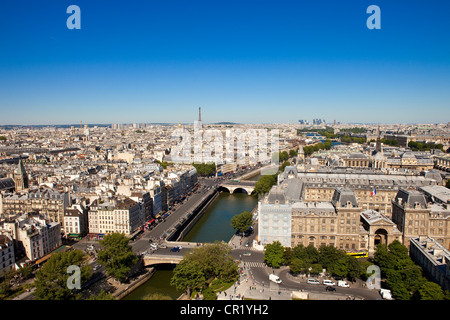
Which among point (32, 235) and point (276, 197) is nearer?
point (32, 235)

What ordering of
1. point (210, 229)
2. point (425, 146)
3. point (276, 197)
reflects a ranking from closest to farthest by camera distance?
point (276, 197) < point (210, 229) < point (425, 146)

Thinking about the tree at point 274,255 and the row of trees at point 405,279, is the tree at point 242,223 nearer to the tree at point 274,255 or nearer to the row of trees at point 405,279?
the tree at point 274,255

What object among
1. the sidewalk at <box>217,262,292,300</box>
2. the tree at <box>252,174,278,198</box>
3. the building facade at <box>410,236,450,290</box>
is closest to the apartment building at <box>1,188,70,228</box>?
the sidewalk at <box>217,262,292,300</box>

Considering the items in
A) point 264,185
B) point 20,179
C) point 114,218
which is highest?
point 20,179

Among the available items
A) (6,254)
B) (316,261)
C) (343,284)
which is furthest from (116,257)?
(343,284)

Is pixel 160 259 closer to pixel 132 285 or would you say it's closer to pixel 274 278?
pixel 132 285
